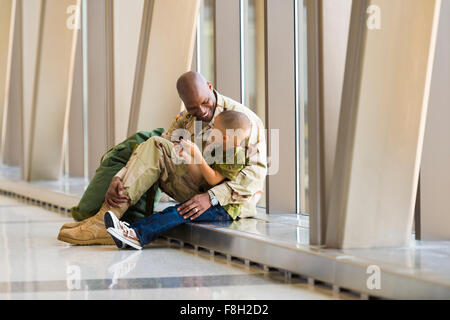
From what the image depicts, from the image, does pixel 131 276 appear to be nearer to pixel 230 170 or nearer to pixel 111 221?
pixel 111 221

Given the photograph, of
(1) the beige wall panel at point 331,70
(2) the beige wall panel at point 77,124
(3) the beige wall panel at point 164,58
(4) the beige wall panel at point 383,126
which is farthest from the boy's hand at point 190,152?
(2) the beige wall panel at point 77,124

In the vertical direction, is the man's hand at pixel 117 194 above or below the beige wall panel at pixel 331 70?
below

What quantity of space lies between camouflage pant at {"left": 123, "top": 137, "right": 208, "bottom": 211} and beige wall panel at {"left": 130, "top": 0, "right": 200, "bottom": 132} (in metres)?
2.02

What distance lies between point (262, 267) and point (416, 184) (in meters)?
1.07

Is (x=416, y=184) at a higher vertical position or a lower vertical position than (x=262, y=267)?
higher

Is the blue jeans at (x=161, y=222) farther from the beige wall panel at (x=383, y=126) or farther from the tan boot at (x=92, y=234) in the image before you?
the beige wall panel at (x=383, y=126)

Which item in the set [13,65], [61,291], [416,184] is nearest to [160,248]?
[61,291]

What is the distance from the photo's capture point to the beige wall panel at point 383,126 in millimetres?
3645

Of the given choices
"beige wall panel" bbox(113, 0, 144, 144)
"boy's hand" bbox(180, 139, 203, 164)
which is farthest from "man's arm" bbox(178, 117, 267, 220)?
"beige wall panel" bbox(113, 0, 144, 144)

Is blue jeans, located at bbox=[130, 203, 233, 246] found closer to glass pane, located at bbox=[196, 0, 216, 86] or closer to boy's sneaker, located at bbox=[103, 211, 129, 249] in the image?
boy's sneaker, located at bbox=[103, 211, 129, 249]

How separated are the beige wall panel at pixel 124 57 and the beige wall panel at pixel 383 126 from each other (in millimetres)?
4310

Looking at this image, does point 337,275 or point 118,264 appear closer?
point 337,275

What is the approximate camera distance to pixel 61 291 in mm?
3480

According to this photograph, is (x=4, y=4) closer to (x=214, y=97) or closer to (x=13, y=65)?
(x=13, y=65)
